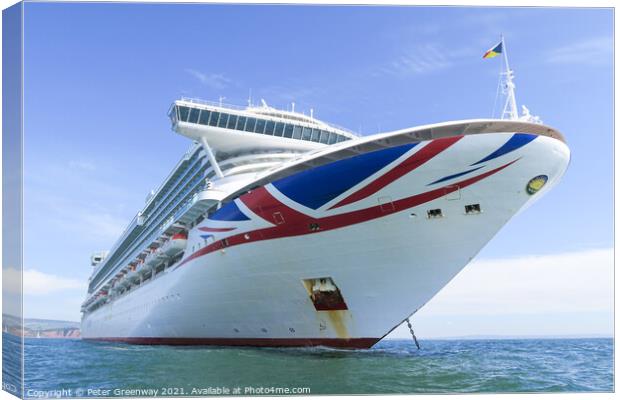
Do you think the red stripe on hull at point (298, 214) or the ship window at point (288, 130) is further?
the ship window at point (288, 130)

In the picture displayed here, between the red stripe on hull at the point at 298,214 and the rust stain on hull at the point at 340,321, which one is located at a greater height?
the red stripe on hull at the point at 298,214

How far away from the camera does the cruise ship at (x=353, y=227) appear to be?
14.5 metres

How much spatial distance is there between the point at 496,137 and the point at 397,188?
2.84 metres

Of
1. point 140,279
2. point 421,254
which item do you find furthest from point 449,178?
point 140,279

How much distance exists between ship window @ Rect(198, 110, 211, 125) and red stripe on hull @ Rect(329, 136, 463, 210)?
9.74m

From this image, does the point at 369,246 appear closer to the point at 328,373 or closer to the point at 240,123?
the point at 328,373

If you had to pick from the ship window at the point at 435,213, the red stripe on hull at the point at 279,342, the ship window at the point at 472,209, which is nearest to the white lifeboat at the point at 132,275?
the red stripe on hull at the point at 279,342

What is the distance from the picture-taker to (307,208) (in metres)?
16.1

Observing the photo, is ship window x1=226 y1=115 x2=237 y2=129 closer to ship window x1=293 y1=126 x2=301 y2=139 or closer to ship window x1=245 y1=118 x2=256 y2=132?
ship window x1=245 y1=118 x2=256 y2=132

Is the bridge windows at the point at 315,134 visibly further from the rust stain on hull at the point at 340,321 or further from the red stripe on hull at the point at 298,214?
the rust stain on hull at the point at 340,321

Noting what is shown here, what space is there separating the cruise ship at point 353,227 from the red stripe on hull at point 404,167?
0.09ft

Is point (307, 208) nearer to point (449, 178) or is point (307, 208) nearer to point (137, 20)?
point (449, 178)

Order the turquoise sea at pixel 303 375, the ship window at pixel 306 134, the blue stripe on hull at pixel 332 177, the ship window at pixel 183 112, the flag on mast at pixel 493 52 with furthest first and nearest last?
1. the ship window at pixel 306 134
2. the ship window at pixel 183 112
3. the blue stripe on hull at pixel 332 177
4. the flag on mast at pixel 493 52
5. the turquoise sea at pixel 303 375

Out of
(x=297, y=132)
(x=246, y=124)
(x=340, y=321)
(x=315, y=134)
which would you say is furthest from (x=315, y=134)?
(x=340, y=321)
